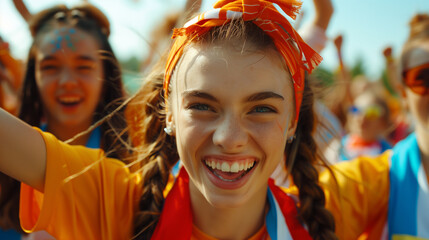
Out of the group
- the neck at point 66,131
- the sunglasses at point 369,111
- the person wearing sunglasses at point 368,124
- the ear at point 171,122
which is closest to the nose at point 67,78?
the neck at point 66,131

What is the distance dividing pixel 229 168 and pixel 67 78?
136 centimetres

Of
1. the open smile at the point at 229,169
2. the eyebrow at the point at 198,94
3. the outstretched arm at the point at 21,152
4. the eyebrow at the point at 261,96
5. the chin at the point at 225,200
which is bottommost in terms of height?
the chin at the point at 225,200

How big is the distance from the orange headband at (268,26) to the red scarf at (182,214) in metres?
0.51

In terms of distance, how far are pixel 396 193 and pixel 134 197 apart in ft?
4.27

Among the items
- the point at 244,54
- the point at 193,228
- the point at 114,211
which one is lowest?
the point at 193,228

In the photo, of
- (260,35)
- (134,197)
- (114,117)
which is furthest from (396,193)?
(114,117)

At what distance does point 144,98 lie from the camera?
1.95 meters

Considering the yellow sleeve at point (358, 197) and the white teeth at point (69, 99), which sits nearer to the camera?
the yellow sleeve at point (358, 197)

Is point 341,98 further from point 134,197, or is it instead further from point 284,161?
point 134,197

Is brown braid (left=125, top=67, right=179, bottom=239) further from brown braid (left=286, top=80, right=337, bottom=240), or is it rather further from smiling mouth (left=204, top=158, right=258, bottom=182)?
brown braid (left=286, top=80, right=337, bottom=240)

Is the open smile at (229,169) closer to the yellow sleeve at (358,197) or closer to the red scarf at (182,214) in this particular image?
the red scarf at (182,214)

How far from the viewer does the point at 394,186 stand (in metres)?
1.96

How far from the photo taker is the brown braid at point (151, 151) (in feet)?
5.27

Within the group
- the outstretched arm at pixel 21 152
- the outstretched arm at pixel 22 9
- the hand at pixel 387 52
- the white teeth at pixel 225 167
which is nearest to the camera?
the outstretched arm at pixel 21 152
